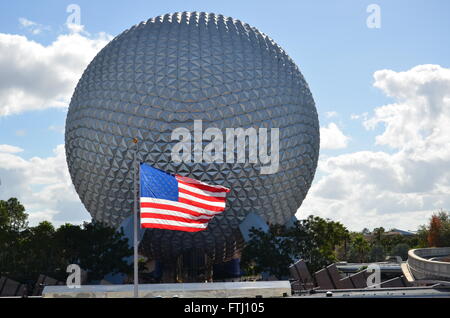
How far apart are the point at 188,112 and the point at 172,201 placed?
64.6ft

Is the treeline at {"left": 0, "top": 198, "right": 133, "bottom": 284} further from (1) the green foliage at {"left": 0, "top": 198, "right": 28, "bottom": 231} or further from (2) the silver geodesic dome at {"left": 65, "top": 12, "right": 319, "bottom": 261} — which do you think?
(1) the green foliage at {"left": 0, "top": 198, "right": 28, "bottom": 231}

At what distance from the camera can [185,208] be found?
1870 centimetres

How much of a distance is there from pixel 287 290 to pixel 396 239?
90466 millimetres

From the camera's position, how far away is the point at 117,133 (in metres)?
38.8

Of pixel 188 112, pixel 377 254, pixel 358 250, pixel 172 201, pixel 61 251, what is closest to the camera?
pixel 172 201

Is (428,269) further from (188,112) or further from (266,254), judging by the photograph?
(188,112)

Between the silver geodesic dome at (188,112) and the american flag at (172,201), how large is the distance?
18325 millimetres

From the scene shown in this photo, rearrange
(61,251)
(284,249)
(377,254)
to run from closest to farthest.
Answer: (284,249)
(61,251)
(377,254)

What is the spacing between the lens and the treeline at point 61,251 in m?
38.1

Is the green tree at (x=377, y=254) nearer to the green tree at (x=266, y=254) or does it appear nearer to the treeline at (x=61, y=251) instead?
the green tree at (x=266, y=254)

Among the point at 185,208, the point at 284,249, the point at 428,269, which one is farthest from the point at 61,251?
the point at 185,208

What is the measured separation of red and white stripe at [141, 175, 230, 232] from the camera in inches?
706

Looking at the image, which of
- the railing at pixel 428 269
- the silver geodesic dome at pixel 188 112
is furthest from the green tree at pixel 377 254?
the railing at pixel 428 269
